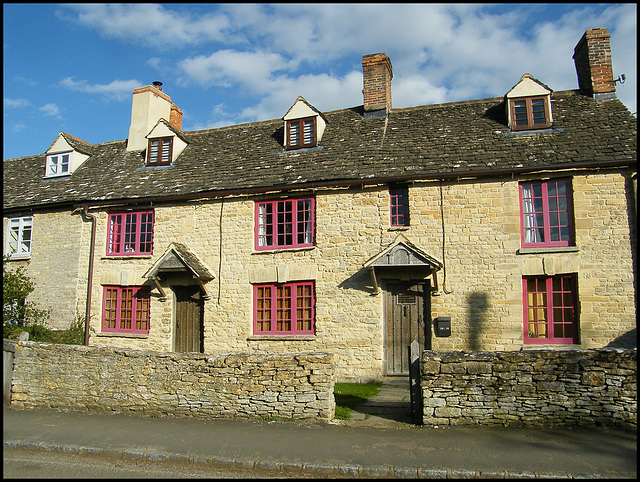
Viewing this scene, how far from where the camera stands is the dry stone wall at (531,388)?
776 cm

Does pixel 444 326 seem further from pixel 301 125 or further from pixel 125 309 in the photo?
pixel 125 309

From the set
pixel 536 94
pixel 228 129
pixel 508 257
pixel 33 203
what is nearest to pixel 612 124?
pixel 536 94

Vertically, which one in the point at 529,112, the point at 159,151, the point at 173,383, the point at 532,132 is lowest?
the point at 173,383

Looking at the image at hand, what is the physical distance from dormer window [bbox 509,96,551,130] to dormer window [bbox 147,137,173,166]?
11410mm

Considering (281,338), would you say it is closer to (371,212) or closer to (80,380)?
(371,212)

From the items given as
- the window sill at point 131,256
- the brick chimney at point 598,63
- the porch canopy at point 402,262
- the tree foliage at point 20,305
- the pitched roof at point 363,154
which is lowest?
the tree foliage at point 20,305

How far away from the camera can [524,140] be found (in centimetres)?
1389

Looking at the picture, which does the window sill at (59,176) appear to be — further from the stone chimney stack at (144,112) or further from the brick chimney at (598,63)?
the brick chimney at (598,63)

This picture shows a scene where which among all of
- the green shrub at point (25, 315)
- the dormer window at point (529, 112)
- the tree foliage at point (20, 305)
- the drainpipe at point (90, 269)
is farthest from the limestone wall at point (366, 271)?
the dormer window at point (529, 112)

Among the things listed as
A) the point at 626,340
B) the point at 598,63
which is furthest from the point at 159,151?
the point at 626,340

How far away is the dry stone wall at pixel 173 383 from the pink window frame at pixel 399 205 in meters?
6.09

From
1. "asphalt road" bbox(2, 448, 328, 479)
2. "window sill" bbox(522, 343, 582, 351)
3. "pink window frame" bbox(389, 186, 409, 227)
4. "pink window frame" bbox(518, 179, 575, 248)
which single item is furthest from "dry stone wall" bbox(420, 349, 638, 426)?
"pink window frame" bbox(389, 186, 409, 227)

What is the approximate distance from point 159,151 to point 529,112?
481 inches

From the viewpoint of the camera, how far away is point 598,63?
15.0 meters
